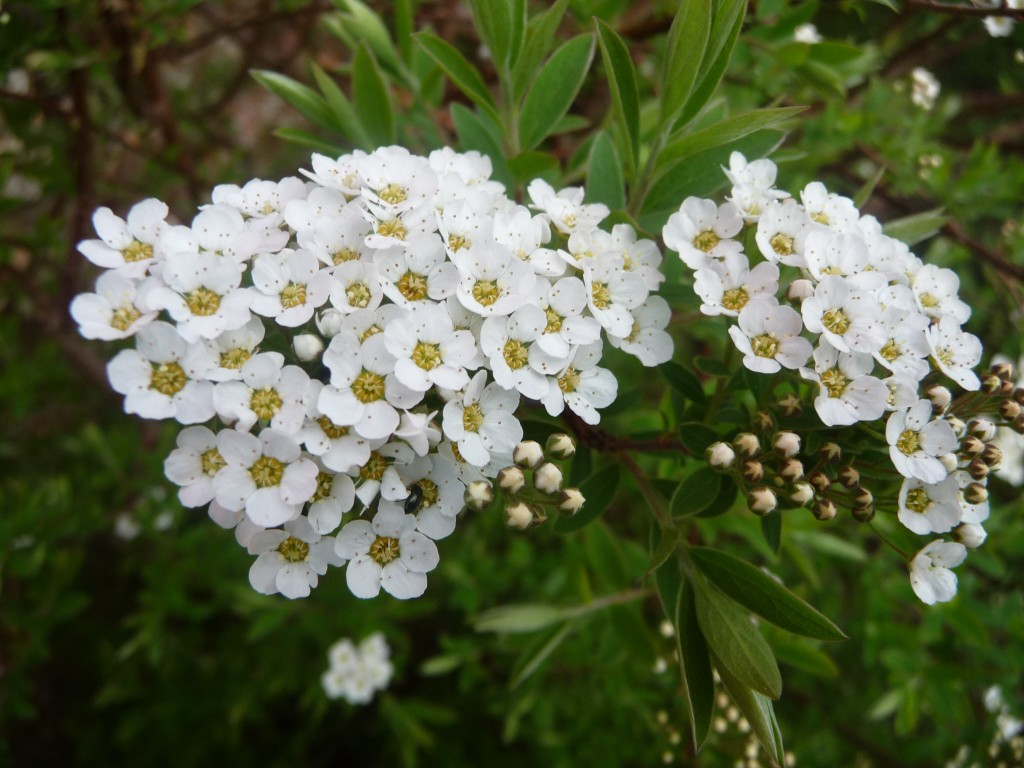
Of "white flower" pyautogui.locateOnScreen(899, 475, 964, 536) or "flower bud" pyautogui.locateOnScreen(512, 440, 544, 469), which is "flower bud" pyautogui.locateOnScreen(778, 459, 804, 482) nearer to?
"white flower" pyautogui.locateOnScreen(899, 475, 964, 536)

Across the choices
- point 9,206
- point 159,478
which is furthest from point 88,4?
point 159,478

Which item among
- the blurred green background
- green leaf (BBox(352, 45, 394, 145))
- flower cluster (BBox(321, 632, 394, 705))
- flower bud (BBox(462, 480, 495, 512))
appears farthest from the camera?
flower cluster (BBox(321, 632, 394, 705))

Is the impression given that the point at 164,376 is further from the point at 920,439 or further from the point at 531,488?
the point at 920,439

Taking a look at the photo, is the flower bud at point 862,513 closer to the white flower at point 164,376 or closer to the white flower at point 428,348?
the white flower at point 428,348

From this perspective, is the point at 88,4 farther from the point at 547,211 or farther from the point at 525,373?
the point at 525,373

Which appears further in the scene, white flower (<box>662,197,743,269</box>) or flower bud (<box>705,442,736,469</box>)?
white flower (<box>662,197,743,269</box>)

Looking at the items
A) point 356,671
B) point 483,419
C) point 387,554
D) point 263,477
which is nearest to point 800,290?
point 483,419

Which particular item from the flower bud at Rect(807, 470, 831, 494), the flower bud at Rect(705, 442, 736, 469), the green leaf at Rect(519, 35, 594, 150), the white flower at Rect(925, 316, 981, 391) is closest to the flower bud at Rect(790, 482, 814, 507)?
the flower bud at Rect(807, 470, 831, 494)

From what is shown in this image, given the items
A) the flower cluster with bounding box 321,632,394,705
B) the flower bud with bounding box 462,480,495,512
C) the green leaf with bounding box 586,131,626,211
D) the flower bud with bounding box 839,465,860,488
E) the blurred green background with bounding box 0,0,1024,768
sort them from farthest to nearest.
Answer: the flower cluster with bounding box 321,632,394,705
the blurred green background with bounding box 0,0,1024,768
the green leaf with bounding box 586,131,626,211
the flower bud with bounding box 839,465,860,488
the flower bud with bounding box 462,480,495,512
